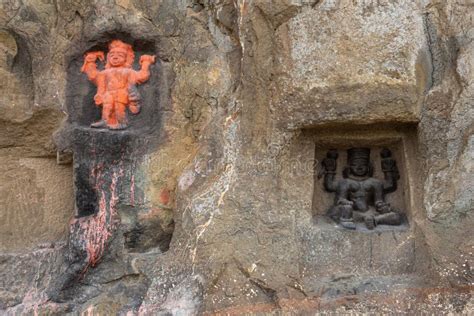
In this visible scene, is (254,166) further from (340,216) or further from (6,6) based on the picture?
(6,6)

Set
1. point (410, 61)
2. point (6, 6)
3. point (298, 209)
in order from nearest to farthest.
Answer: point (410, 61) < point (298, 209) < point (6, 6)

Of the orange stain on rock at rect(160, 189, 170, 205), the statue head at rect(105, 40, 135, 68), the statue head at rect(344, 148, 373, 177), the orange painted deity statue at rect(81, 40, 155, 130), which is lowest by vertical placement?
the orange stain on rock at rect(160, 189, 170, 205)

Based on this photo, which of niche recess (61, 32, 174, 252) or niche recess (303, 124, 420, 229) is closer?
niche recess (303, 124, 420, 229)

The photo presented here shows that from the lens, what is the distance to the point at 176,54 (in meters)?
3.22

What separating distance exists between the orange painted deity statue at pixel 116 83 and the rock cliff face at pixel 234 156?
0.20 ft

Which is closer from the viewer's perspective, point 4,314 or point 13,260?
point 4,314

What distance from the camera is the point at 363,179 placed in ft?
9.94

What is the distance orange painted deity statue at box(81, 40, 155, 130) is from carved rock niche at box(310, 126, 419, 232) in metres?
1.03

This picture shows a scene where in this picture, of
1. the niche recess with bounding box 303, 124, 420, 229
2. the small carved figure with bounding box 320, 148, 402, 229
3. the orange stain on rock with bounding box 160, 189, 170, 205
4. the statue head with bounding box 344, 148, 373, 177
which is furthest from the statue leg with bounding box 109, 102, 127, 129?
the statue head with bounding box 344, 148, 373, 177

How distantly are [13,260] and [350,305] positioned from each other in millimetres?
1868

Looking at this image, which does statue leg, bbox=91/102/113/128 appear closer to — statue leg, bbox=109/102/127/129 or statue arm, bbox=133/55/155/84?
statue leg, bbox=109/102/127/129

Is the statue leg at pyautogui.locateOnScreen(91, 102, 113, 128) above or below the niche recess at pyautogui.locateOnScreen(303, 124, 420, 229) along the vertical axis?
above

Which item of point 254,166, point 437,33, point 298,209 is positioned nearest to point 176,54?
point 254,166

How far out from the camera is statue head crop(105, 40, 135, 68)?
3.15 m
